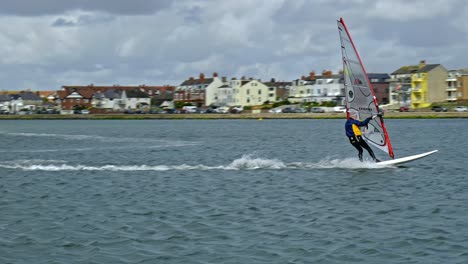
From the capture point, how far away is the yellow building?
152 meters

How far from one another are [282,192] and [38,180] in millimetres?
10824

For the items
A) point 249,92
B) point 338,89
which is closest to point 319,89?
point 338,89

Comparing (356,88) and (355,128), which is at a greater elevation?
(356,88)

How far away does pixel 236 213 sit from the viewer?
21000mm

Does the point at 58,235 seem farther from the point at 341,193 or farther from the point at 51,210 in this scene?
the point at 341,193

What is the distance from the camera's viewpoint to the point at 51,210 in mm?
22516

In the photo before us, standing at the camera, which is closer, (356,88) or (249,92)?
(356,88)

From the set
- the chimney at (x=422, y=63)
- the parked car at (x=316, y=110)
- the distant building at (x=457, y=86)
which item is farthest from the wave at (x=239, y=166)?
the chimney at (x=422, y=63)

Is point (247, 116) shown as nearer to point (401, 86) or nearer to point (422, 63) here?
point (401, 86)

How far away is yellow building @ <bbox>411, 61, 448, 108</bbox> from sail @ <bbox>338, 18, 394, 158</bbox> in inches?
4931

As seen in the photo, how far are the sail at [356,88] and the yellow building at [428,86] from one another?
125242 mm

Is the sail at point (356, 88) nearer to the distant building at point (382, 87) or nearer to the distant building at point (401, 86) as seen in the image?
the distant building at point (401, 86)

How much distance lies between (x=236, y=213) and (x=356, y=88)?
35.2ft

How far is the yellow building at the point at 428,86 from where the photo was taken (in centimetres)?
15238
